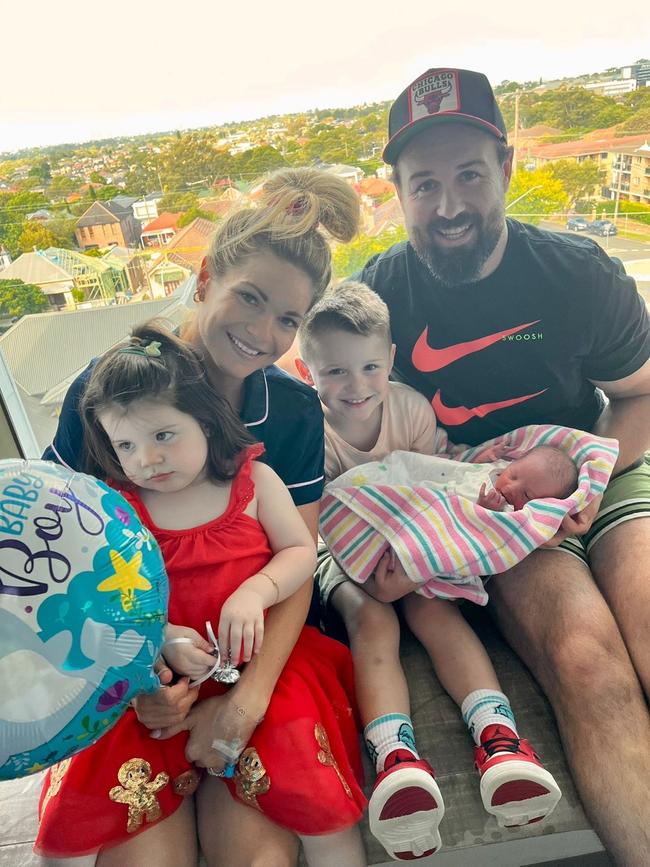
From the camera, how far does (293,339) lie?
52.6 inches

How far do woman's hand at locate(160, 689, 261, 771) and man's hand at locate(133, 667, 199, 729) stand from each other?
0.03 metres

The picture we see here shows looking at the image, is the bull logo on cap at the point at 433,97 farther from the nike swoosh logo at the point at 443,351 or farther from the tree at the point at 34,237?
the tree at the point at 34,237

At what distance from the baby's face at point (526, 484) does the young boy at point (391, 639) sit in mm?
201

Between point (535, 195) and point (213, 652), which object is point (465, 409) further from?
point (213, 652)

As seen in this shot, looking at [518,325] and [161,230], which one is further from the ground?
[161,230]

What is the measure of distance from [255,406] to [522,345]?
0.62 m

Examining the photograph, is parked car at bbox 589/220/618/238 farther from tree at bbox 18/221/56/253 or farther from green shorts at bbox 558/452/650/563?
tree at bbox 18/221/56/253

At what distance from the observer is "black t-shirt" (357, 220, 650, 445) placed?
144cm

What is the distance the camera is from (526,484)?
1395 millimetres

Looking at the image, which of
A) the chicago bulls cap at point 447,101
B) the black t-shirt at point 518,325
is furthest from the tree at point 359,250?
the chicago bulls cap at point 447,101

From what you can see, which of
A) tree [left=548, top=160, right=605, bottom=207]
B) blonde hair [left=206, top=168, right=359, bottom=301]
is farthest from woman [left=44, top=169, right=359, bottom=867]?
tree [left=548, top=160, right=605, bottom=207]

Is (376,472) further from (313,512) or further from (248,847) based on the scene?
(248,847)

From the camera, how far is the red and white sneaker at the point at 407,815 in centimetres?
105

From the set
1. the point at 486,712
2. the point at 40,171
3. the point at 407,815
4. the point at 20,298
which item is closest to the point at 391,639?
the point at 486,712
